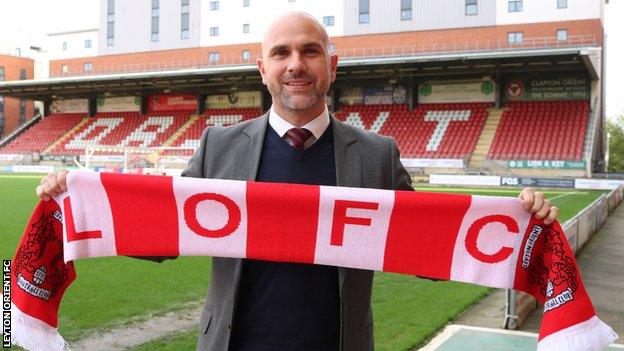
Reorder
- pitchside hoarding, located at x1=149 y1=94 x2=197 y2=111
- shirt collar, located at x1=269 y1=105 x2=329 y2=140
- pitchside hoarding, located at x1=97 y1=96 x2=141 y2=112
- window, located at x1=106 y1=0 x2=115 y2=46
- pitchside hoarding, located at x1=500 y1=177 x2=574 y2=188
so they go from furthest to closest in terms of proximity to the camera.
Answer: window, located at x1=106 y1=0 x2=115 y2=46 < pitchside hoarding, located at x1=97 y1=96 x2=141 y2=112 < pitchside hoarding, located at x1=149 y1=94 x2=197 y2=111 < pitchside hoarding, located at x1=500 y1=177 x2=574 y2=188 < shirt collar, located at x1=269 y1=105 x2=329 y2=140

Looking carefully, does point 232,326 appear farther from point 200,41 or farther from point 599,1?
point 200,41

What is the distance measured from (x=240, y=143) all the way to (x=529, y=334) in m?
4.06

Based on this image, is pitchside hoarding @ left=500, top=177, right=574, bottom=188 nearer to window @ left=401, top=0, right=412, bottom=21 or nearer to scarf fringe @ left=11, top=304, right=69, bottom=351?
window @ left=401, top=0, right=412, bottom=21

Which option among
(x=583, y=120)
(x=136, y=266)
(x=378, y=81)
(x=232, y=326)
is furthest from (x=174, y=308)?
(x=378, y=81)

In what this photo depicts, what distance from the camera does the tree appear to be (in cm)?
6831

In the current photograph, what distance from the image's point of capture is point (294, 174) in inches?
90.1

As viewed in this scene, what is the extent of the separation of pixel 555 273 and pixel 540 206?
0.26 metres

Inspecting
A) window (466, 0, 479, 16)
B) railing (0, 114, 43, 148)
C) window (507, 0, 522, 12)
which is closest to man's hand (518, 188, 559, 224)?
window (507, 0, 522, 12)

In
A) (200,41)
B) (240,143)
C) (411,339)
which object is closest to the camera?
(240,143)

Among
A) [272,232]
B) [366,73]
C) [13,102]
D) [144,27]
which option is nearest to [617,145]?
[366,73]

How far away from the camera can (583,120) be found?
31.9 metres

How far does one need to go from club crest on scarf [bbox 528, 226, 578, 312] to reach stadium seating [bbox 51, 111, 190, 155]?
40.9 m

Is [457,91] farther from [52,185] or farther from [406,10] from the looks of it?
[52,185]

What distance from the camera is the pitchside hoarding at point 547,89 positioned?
33.4 meters
